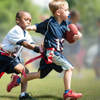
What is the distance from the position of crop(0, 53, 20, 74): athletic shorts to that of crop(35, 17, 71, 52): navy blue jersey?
441mm

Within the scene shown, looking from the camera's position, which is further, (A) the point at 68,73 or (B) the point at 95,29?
(B) the point at 95,29

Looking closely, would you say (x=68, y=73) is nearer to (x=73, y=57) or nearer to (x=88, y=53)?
(x=73, y=57)

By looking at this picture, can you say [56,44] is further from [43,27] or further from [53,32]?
[43,27]

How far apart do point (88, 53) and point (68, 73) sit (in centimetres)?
835

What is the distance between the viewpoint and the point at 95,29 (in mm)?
12312

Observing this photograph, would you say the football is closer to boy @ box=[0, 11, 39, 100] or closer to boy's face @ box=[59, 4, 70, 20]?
boy's face @ box=[59, 4, 70, 20]

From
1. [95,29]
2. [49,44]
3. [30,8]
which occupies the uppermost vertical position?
[30,8]

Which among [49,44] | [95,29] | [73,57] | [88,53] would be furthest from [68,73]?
[95,29]

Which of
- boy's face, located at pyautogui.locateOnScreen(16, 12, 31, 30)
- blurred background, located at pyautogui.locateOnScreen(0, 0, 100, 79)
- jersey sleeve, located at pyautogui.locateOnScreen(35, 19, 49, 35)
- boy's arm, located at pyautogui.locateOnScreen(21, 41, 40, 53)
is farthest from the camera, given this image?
blurred background, located at pyautogui.locateOnScreen(0, 0, 100, 79)

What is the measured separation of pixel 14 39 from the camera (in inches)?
121

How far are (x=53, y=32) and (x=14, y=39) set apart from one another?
0.47 metres


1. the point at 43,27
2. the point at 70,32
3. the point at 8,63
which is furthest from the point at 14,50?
the point at 70,32

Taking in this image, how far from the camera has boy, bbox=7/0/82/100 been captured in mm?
3002

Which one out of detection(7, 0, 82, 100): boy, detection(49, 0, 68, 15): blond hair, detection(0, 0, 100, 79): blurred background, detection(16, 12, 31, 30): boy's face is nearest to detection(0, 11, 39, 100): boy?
detection(16, 12, 31, 30): boy's face
